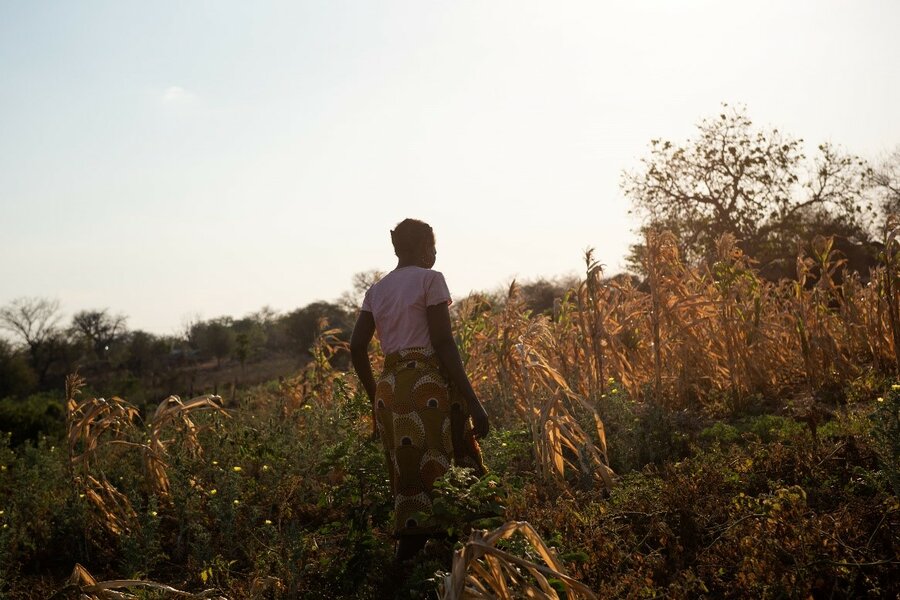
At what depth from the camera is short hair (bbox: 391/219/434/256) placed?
3748 millimetres

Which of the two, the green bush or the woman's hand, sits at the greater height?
the green bush

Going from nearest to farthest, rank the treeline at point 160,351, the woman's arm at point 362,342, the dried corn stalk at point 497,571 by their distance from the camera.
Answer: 1. the dried corn stalk at point 497,571
2. the woman's arm at point 362,342
3. the treeline at point 160,351

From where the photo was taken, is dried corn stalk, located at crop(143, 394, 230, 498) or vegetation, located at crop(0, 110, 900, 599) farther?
dried corn stalk, located at crop(143, 394, 230, 498)

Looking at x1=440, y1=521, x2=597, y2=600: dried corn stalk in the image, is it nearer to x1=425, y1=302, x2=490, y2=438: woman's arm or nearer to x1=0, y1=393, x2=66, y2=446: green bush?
x1=425, y1=302, x2=490, y2=438: woman's arm

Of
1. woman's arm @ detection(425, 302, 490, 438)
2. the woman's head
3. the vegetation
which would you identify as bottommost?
the vegetation

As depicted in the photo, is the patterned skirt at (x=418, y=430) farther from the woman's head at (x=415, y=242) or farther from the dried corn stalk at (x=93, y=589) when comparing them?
the dried corn stalk at (x=93, y=589)

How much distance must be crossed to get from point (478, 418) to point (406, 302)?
598 millimetres

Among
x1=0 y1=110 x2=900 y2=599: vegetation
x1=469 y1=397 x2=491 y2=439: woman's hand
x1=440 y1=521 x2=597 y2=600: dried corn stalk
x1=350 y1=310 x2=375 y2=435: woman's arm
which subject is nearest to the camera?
x1=440 y1=521 x2=597 y2=600: dried corn stalk

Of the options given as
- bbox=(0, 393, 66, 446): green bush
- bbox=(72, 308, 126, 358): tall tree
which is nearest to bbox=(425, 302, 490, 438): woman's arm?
bbox=(0, 393, 66, 446): green bush

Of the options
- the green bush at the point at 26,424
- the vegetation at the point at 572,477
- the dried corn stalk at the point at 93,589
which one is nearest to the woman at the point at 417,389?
the vegetation at the point at 572,477

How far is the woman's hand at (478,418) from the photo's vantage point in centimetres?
356

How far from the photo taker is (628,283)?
6812 mm

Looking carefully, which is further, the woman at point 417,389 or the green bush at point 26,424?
the green bush at point 26,424

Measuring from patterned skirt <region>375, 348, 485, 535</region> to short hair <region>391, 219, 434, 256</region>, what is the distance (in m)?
0.47
